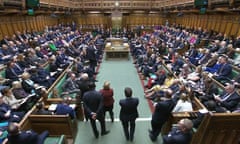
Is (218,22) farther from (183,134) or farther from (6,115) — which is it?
(6,115)

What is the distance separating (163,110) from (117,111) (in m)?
2.05

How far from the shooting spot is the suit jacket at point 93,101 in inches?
Answer: 156

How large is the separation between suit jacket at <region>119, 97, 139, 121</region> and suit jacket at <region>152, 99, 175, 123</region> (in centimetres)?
42

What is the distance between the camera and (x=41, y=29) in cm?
1566

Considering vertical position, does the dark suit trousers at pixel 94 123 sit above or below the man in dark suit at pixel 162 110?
below

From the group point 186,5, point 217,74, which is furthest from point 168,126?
point 186,5

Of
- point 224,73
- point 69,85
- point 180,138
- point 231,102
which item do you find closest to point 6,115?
point 69,85

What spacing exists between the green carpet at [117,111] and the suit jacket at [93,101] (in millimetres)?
758

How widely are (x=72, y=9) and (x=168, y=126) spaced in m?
19.0

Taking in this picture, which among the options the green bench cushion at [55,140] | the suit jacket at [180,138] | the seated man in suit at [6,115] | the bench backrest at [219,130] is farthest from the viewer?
the seated man in suit at [6,115]

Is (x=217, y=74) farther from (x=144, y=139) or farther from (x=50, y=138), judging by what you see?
(x=50, y=138)

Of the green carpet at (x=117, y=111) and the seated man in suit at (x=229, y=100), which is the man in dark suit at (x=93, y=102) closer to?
the green carpet at (x=117, y=111)

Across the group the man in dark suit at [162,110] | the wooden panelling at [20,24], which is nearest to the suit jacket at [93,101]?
the man in dark suit at [162,110]

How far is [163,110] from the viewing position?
3.82 m
